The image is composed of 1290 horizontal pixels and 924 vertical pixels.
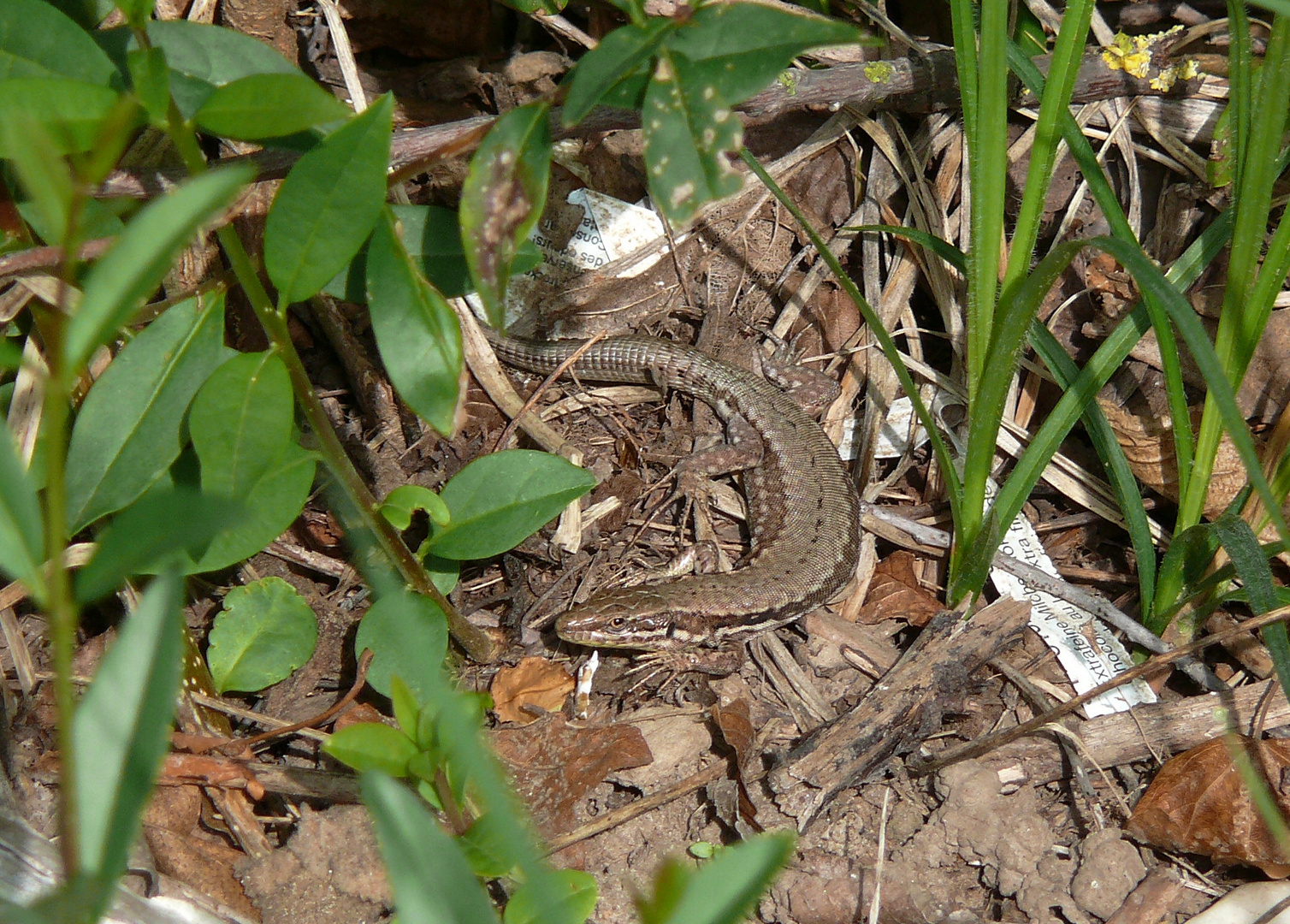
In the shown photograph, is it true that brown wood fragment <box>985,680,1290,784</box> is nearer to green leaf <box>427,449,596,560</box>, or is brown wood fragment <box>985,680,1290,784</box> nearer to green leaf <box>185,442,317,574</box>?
green leaf <box>427,449,596,560</box>

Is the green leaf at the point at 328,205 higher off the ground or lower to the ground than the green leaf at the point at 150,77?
lower

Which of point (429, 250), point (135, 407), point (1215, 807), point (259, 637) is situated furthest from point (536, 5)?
point (1215, 807)

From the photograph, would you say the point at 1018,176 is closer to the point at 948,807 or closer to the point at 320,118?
the point at 948,807

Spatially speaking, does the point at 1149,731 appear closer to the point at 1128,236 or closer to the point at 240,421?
the point at 1128,236

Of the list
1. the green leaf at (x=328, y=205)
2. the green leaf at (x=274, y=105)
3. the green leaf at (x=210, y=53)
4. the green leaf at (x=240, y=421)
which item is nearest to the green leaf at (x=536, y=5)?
the green leaf at (x=210, y=53)

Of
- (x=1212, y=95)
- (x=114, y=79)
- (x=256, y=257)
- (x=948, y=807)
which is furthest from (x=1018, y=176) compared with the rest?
(x=114, y=79)

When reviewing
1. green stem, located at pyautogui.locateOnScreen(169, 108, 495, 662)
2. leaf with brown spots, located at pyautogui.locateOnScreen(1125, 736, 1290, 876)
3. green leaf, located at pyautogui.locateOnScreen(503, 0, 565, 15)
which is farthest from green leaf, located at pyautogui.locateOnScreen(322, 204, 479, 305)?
leaf with brown spots, located at pyautogui.locateOnScreen(1125, 736, 1290, 876)

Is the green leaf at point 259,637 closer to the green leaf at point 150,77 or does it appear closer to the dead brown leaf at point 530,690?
the dead brown leaf at point 530,690
